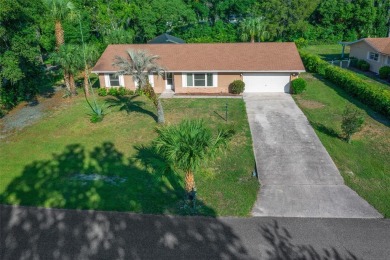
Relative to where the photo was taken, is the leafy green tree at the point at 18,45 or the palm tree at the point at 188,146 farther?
the leafy green tree at the point at 18,45

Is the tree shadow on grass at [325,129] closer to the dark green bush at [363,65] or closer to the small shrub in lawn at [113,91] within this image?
the small shrub in lawn at [113,91]

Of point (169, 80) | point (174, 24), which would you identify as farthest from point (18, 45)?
point (174, 24)

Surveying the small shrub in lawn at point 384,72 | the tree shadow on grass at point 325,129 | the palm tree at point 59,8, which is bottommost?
the tree shadow on grass at point 325,129

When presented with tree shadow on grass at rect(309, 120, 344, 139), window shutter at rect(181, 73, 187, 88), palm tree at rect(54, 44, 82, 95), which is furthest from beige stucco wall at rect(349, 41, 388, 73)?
palm tree at rect(54, 44, 82, 95)

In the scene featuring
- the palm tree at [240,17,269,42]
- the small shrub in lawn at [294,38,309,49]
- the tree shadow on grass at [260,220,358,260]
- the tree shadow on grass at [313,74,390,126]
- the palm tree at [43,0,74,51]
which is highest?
the palm tree at [43,0,74,51]

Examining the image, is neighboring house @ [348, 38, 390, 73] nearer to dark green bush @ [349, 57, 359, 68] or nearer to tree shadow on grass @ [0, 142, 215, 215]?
dark green bush @ [349, 57, 359, 68]

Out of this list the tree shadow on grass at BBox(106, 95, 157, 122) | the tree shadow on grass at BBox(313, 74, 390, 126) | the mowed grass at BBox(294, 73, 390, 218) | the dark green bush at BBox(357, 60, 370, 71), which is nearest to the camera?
the mowed grass at BBox(294, 73, 390, 218)

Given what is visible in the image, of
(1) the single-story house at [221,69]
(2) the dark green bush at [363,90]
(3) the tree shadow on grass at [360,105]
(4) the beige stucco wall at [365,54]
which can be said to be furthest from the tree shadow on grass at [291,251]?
(4) the beige stucco wall at [365,54]
